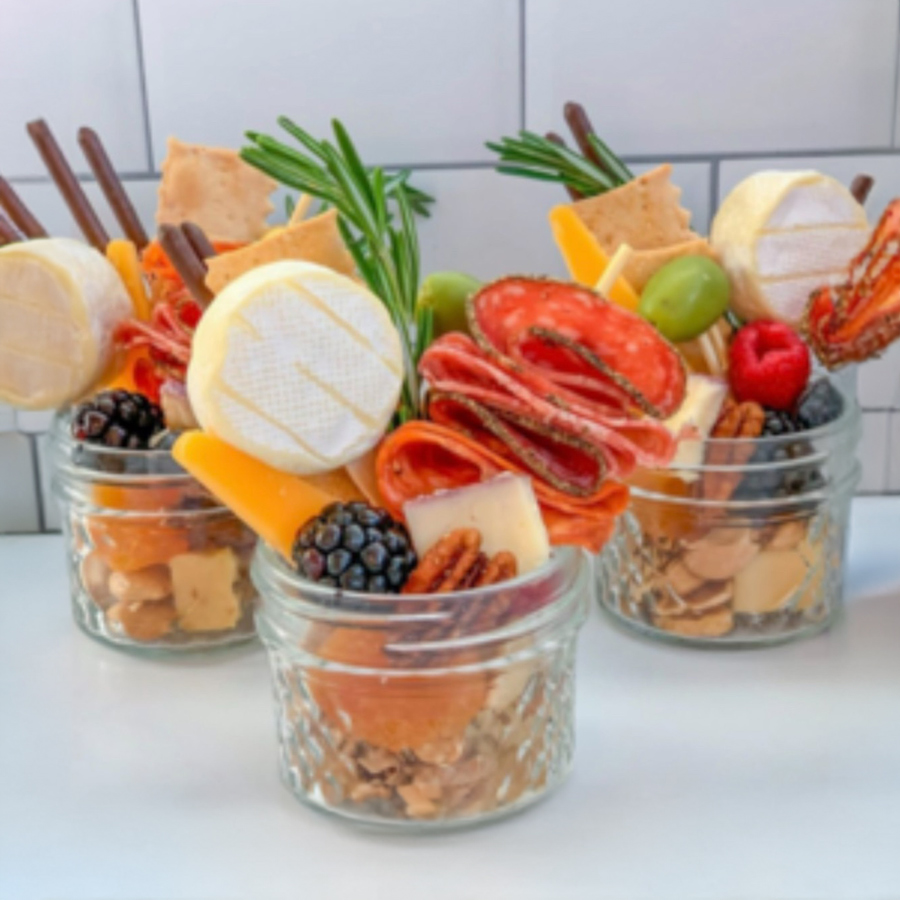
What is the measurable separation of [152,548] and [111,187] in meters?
0.22

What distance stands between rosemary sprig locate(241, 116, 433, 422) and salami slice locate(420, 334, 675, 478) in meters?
0.04

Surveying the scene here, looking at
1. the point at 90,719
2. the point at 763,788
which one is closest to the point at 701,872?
the point at 763,788

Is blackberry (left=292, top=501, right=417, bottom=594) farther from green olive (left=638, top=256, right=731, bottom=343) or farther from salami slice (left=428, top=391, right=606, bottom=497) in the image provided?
green olive (left=638, top=256, right=731, bottom=343)

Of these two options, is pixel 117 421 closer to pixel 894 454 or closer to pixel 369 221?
pixel 369 221

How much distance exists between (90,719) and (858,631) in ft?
1.42

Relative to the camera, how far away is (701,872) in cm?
53

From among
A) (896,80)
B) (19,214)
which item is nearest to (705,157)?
(896,80)

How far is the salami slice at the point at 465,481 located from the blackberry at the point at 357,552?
0.08 feet

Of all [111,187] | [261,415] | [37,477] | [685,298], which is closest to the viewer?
[261,415]

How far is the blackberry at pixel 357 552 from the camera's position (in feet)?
1.71

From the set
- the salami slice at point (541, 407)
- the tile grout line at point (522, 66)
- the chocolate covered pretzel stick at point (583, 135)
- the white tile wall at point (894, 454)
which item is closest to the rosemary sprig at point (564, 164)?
the chocolate covered pretzel stick at point (583, 135)

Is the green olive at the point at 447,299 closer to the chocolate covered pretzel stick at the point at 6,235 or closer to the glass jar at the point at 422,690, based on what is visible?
the glass jar at the point at 422,690

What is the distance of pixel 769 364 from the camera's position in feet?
2.21

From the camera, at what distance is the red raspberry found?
0.67 m
